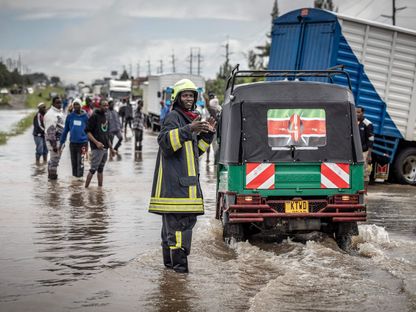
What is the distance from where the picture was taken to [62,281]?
8.55 meters

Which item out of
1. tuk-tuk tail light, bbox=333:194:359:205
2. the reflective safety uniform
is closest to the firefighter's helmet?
the reflective safety uniform

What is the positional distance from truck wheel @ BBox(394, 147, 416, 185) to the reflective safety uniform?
40.5 ft

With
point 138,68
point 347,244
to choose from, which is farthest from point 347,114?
point 138,68

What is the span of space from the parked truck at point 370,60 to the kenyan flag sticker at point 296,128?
8.30m

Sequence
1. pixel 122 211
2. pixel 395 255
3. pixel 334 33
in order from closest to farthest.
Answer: pixel 395 255 < pixel 122 211 < pixel 334 33

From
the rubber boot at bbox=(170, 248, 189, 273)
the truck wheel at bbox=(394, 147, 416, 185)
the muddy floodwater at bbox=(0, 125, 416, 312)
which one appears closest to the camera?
the muddy floodwater at bbox=(0, 125, 416, 312)

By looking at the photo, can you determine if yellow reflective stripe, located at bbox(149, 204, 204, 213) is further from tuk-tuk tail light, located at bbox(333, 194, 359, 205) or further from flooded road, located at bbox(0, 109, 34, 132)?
flooded road, located at bbox(0, 109, 34, 132)

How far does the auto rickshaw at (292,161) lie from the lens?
10289 millimetres

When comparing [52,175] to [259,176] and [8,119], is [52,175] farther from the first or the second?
[8,119]

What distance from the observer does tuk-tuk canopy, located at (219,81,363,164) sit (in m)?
10.4

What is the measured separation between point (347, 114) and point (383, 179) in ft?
33.1

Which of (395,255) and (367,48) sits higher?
(367,48)

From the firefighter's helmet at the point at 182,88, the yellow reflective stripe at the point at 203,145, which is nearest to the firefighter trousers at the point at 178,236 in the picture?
the yellow reflective stripe at the point at 203,145

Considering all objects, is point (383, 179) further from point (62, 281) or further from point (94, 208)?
point (62, 281)
